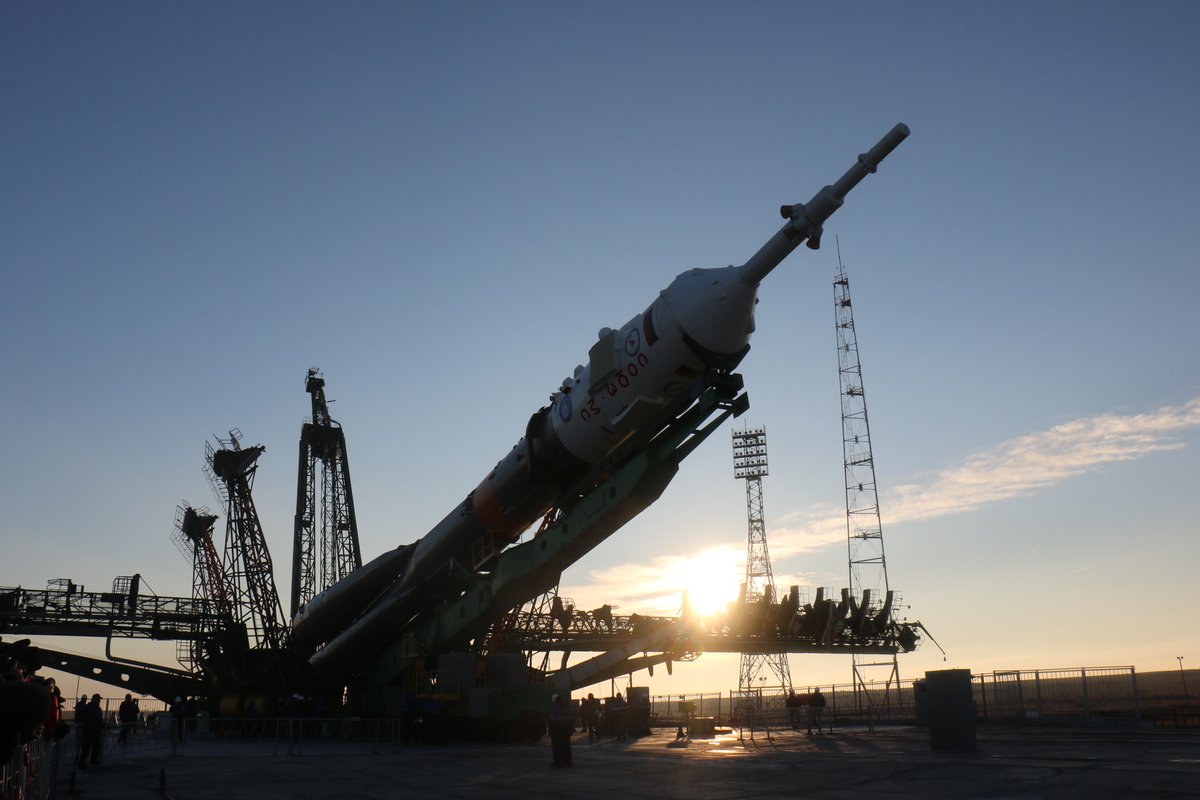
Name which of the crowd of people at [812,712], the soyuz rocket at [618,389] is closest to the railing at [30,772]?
the soyuz rocket at [618,389]

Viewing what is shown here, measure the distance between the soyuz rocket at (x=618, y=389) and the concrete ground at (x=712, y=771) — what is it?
5083mm

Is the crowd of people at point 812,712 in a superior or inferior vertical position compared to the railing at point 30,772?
inferior

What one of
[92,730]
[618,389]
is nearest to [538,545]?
[618,389]

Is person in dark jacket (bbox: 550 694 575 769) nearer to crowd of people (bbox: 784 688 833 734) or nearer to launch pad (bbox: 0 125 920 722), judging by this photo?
launch pad (bbox: 0 125 920 722)

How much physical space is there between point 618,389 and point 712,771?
7335 mm

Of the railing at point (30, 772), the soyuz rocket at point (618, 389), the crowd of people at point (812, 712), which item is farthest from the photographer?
the crowd of people at point (812, 712)

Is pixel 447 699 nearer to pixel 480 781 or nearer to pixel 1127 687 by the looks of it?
pixel 480 781

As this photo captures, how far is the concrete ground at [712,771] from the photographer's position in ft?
36.2

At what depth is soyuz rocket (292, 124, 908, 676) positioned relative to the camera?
17.1 metres

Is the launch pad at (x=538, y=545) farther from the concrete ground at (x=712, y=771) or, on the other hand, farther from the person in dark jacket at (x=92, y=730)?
the person in dark jacket at (x=92, y=730)

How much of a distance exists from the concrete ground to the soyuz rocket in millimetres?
5083

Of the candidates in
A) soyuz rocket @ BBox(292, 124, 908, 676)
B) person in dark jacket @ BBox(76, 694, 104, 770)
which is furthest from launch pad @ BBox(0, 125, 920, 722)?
person in dark jacket @ BBox(76, 694, 104, 770)

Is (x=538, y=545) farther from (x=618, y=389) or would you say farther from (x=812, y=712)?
(x=812, y=712)

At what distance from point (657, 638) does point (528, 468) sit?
16.0 ft
